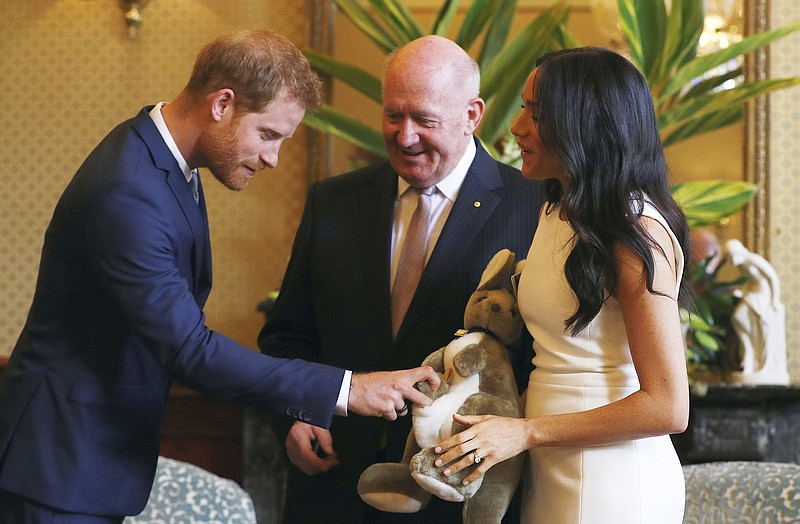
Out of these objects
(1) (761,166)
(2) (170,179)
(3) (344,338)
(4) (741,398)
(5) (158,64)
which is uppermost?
(5) (158,64)

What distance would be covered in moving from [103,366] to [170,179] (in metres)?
0.37

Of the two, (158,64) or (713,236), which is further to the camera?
(158,64)

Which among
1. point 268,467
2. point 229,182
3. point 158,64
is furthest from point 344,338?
point 158,64

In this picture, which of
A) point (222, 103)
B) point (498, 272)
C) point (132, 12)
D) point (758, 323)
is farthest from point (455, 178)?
point (132, 12)

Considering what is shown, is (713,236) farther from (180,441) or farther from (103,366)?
(103,366)

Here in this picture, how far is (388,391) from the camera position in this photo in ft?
5.74

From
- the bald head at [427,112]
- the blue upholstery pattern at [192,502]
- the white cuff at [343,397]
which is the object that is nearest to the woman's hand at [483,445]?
the white cuff at [343,397]

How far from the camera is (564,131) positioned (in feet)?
5.24

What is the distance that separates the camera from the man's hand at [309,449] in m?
2.09

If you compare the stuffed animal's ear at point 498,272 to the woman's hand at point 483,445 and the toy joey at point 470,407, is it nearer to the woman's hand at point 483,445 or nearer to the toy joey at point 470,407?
the toy joey at point 470,407

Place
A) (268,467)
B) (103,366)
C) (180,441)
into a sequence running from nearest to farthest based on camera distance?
(103,366)
(268,467)
(180,441)

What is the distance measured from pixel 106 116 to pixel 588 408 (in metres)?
3.13

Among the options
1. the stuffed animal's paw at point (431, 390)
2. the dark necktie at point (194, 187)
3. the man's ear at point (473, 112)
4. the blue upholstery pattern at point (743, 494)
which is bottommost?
the blue upholstery pattern at point (743, 494)

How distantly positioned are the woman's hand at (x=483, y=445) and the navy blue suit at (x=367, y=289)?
393 mm
